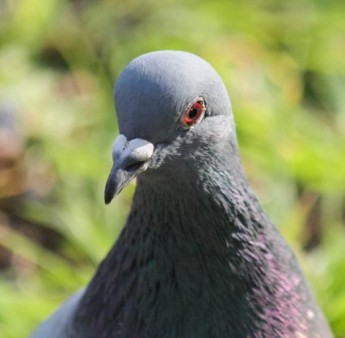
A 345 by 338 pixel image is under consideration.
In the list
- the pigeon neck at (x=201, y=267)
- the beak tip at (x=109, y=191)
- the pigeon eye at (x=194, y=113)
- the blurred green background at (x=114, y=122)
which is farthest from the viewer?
the blurred green background at (x=114, y=122)

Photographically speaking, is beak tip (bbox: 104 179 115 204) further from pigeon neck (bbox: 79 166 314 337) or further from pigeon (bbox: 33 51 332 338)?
pigeon neck (bbox: 79 166 314 337)

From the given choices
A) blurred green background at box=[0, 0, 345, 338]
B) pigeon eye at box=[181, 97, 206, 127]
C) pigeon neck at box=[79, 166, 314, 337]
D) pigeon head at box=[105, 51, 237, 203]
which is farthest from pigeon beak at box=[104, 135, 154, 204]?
blurred green background at box=[0, 0, 345, 338]

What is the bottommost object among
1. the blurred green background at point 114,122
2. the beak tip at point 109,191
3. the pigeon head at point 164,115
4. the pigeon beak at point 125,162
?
the beak tip at point 109,191

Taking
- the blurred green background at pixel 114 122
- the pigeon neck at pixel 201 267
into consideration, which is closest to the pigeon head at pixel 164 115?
the pigeon neck at pixel 201 267

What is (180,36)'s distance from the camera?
4961 millimetres

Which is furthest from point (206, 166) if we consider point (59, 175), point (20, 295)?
point (59, 175)

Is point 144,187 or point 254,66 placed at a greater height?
point 254,66

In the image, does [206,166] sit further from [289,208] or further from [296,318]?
[289,208]

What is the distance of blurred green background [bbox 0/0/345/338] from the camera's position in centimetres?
395

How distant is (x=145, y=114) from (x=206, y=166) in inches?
9.7

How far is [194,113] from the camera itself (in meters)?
2.29

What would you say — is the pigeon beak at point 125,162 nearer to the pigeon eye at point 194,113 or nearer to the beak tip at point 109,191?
the beak tip at point 109,191

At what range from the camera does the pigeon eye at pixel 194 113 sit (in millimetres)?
2266

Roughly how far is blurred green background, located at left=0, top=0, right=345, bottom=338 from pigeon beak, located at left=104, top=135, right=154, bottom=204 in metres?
1.51
